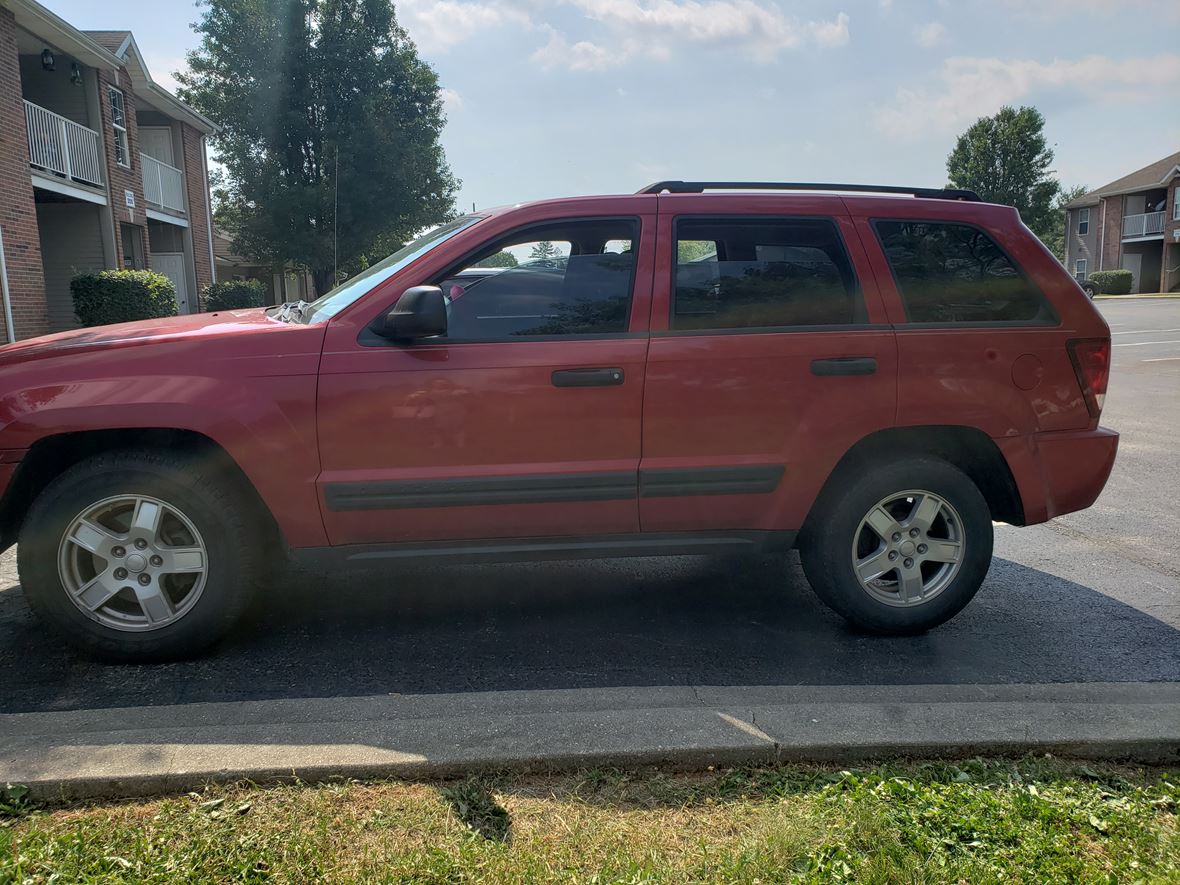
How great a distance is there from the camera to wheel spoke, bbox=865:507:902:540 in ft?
13.5

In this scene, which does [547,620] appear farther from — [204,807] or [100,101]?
[100,101]

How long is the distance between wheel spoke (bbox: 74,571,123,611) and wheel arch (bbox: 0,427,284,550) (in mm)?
398

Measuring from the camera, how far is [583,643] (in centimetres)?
411

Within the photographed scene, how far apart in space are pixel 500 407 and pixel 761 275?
130 centimetres

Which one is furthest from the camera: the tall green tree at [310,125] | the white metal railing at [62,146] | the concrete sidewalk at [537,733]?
the tall green tree at [310,125]

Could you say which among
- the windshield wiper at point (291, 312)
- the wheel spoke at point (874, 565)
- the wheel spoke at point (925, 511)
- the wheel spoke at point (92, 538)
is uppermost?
the windshield wiper at point (291, 312)

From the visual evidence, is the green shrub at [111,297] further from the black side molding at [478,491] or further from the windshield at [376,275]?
the black side molding at [478,491]

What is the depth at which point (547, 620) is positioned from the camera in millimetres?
4402

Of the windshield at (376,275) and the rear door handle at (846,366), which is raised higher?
the windshield at (376,275)

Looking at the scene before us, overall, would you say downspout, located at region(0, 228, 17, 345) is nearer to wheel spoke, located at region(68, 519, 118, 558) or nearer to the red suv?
the red suv

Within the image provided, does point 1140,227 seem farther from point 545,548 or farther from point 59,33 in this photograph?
point 545,548

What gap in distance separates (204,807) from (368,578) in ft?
8.09

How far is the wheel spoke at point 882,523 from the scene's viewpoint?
411 centimetres

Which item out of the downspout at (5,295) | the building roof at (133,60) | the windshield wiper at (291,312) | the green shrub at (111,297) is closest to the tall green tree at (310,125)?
the building roof at (133,60)
